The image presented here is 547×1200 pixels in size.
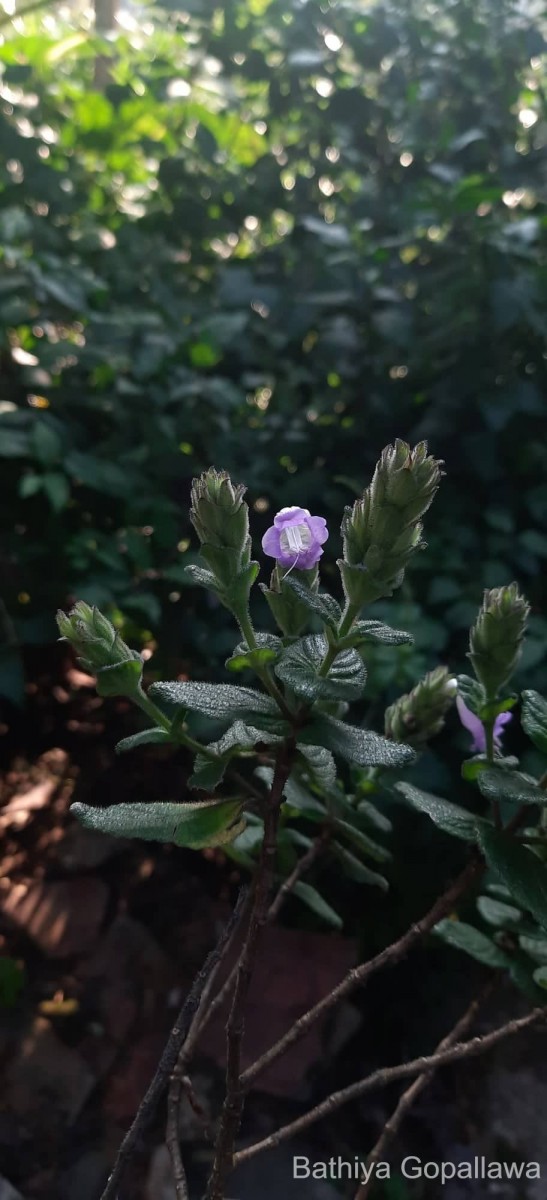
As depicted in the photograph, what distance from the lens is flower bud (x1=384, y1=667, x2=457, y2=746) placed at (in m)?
0.66

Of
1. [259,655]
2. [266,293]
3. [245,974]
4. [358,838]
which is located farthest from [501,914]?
[266,293]

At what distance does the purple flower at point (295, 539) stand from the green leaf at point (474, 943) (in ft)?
1.25

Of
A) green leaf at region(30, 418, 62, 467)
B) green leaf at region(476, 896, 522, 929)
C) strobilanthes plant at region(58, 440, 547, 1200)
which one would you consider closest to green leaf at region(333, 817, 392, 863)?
strobilanthes plant at region(58, 440, 547, 1200)

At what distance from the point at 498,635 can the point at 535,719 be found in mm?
73

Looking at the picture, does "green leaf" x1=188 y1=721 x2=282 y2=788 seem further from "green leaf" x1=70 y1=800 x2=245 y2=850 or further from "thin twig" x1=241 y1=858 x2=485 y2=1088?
"thin twig" x1=241 y1=858 x2=485 y2=1088

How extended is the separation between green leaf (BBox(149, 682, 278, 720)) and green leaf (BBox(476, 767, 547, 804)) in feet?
0.49

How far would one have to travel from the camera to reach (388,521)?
0.47 m

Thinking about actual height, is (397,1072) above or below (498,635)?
below

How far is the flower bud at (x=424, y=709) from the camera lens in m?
0.66

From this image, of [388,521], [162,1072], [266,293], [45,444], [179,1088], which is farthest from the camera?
[266,293]

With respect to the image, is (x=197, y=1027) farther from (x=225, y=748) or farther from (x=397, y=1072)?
(x=225, y=748)

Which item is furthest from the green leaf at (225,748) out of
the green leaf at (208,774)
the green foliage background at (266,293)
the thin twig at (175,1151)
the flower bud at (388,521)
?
the green foliage background at (266,293)

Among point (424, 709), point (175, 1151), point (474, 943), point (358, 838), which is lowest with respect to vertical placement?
point (175, 1151)

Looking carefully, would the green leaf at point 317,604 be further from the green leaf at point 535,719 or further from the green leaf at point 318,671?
the green leaf at point 535,719
